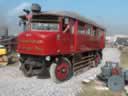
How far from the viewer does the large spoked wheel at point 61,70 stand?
13.3m

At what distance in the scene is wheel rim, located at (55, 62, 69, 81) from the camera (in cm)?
1351

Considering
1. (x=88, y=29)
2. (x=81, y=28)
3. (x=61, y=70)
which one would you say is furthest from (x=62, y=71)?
(x=88, y=29)

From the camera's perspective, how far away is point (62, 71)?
13828mm

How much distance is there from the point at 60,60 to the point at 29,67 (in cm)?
151

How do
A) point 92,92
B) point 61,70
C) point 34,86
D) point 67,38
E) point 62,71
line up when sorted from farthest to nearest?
point 67,38 → point 62,71 → point 61,70 → point 34,86 → point 92,92

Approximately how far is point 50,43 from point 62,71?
1692mm

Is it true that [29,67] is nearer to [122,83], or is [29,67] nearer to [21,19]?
[21,19]

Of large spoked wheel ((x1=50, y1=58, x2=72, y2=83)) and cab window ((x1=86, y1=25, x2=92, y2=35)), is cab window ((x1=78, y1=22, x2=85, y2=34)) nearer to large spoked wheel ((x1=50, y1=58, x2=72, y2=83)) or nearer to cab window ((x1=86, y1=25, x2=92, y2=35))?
cab window ((x1=86, y1=25, x2=92, y2=35))

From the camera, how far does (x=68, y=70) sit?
46.8 feet

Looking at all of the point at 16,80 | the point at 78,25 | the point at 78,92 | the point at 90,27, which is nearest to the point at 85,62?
the point at 90,27

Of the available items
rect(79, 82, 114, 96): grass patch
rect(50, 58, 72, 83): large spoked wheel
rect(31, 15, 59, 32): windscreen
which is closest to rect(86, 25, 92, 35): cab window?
rect(50, 58, 72, 83): large spoked wheel

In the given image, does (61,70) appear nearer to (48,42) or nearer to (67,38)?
(67,38)

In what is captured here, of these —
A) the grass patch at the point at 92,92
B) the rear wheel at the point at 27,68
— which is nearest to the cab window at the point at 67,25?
the rear wheel at the point at 27,68

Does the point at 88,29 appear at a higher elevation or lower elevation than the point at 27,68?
higher
